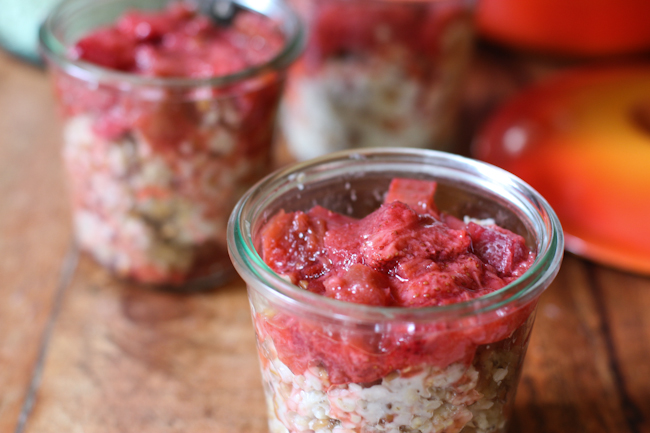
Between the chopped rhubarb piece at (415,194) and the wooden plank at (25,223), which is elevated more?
the chopped rhubarb piece at (415,194)

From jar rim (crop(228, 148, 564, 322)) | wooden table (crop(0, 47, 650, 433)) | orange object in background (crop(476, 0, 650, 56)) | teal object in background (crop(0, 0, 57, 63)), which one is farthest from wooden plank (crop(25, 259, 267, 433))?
orange object in background (crop(476, 0, 650, 56))

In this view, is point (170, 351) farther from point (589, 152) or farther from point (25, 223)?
point (589, 152)

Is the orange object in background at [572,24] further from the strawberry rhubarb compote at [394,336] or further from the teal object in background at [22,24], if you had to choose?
the strawberry rhubarb compote at [394,336]

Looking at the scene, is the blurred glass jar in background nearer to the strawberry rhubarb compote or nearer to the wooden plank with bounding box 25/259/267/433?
the wooden plank with bounding box 25/259/267/433

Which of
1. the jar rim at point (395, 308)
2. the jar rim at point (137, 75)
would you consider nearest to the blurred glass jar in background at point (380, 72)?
the jar rim at point (137, 75)

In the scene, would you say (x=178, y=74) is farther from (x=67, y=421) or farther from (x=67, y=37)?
(x=67, y=421)

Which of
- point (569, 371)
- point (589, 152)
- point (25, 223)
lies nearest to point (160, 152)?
point (25, 223)
